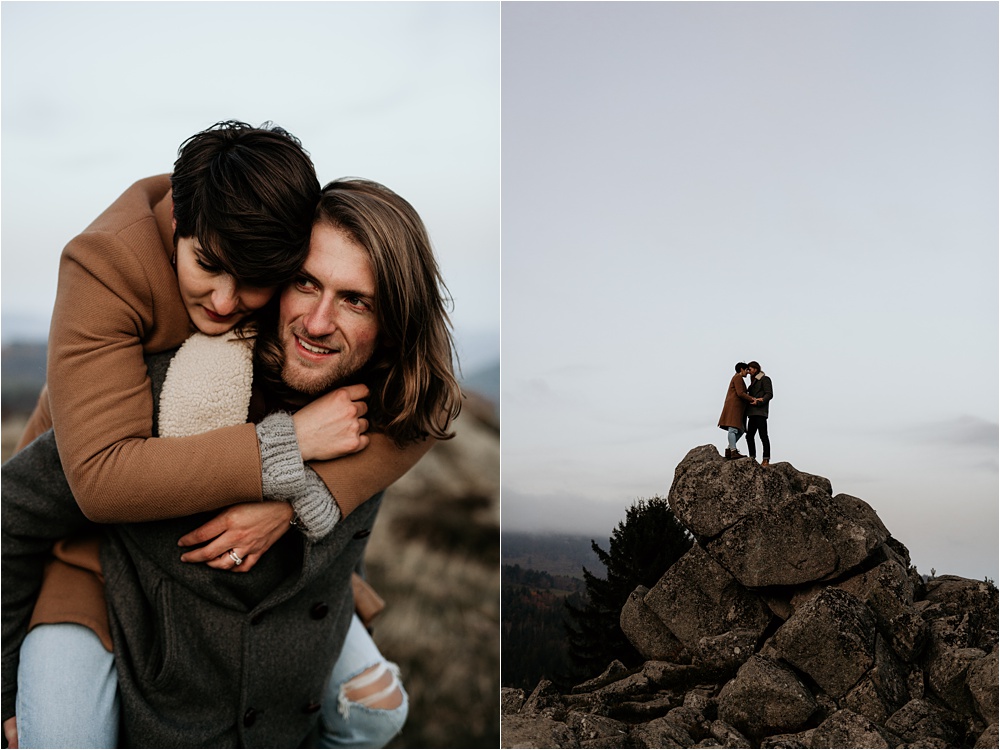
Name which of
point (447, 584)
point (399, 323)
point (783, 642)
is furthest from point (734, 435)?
point (447, 584)

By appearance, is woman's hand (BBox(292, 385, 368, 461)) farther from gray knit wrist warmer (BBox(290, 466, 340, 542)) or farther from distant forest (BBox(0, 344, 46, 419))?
distant forest (BBox(0, 344, 46, 419))

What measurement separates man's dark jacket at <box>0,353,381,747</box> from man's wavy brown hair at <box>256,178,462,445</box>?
308 mm

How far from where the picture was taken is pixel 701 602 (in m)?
2.99

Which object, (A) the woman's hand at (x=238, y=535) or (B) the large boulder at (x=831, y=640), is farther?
(B) the large boulder at (x=831, y=640)

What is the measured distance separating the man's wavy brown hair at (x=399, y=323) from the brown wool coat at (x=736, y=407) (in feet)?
3.44

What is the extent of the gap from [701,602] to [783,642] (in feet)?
0.98

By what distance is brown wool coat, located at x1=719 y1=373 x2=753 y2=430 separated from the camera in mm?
3045

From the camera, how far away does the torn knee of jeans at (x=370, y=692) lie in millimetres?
2881

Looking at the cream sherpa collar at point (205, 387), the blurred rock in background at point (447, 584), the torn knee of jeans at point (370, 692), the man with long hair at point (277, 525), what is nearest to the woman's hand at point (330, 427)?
the man with long hair at point (277, 525)

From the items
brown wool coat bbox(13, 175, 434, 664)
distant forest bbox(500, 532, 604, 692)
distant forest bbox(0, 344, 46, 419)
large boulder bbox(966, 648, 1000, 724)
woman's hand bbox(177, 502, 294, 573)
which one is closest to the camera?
brown wool coat bbox(13, 175, 434, 664)

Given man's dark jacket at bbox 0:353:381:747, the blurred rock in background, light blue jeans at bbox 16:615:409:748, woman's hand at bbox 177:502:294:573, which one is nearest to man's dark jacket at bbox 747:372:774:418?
man's dark jacket at bbox 0:353:381:747

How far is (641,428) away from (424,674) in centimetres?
253

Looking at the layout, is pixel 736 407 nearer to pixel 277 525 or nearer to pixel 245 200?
pixel 277 525

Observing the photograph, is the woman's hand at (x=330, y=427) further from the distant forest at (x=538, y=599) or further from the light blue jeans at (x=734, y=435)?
the light blue jeans at (x=734, y=435)
